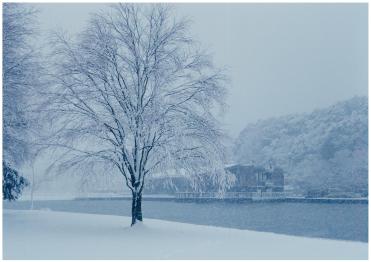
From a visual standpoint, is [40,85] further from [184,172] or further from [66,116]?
[184,172]

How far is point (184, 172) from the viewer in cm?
1520

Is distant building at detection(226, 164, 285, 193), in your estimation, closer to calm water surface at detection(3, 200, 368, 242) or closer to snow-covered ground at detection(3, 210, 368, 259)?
calm water surface at detection(3, 200, 368, 242)

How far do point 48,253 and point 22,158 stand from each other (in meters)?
8.61

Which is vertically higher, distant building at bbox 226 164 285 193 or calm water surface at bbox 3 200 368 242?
distant building at bbox 226 164 285 193

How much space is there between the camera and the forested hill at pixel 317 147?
3531 centimetres

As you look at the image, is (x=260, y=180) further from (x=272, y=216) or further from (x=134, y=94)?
(x=134, y=94)

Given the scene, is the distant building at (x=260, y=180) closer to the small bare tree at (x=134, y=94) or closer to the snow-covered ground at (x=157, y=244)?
the small bare tree at (x=134, y=94)

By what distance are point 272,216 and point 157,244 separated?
716 inches

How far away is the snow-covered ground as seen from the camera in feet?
33.9

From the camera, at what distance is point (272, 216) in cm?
2903

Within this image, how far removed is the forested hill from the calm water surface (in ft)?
7.65

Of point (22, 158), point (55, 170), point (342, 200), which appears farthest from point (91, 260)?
point (342, 200)

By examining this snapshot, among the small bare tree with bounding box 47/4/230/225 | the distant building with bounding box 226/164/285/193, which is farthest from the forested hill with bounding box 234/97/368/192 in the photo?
the small bare tree with bounding box 47/4/230/225

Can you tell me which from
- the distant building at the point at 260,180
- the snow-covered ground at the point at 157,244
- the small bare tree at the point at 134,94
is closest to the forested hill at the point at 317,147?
the distant building at the point at 260,180
